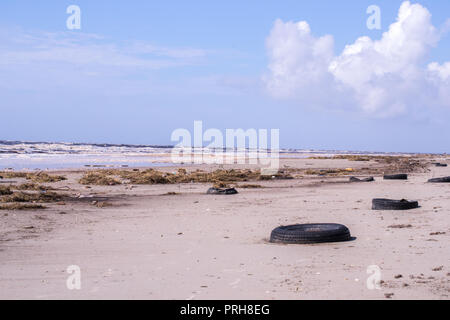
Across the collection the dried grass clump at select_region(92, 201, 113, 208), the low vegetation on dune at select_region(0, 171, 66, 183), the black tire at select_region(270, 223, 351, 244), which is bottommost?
the dried grass clump at select_region(92, 201, 113, 208)

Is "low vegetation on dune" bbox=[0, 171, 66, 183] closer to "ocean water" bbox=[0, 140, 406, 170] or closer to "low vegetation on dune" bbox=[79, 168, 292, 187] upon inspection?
"low vegetation on dune" bbox=[79, 168, 292, 187]

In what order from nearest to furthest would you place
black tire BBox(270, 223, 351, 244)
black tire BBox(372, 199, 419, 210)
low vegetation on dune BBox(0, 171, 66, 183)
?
black tire BBox(270, 223, 351, 244) → black tire BBox(372, 199, 419, 210) → low vegetation on dune BBox(0, 171, 66, 183)

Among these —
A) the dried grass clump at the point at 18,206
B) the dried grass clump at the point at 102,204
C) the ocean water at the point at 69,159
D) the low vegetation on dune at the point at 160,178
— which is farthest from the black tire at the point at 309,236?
the ocean water at the point at 69,159

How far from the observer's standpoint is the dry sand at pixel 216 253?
6.87 meters

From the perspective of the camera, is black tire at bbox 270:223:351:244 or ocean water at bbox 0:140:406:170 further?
ocean water at bbox 0:140:406:170

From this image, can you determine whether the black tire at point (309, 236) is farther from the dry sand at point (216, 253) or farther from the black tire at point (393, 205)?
the black tire at point (393, 205)

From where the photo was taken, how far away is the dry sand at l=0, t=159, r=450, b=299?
22.5 ft

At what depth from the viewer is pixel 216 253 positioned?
31.4 feet

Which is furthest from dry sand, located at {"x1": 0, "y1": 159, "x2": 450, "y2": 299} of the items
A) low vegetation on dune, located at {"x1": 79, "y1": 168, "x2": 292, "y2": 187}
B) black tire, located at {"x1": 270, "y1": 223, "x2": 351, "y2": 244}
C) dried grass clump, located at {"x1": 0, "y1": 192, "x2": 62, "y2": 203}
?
low vegetation on dune, located at {"x1": 79, "y1": 168, "x2": 292, "y2": 187}

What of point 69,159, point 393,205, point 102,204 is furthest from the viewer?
point 69,159

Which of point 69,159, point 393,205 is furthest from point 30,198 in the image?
point 69,159

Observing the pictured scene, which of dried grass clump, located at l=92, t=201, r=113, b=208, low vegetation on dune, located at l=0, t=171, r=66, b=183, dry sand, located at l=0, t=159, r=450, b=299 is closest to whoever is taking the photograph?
dry sand, located at l=0, t=159, r=450, b=299

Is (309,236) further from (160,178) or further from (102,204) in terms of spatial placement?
(160,178)

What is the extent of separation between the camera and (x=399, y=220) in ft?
43.7
